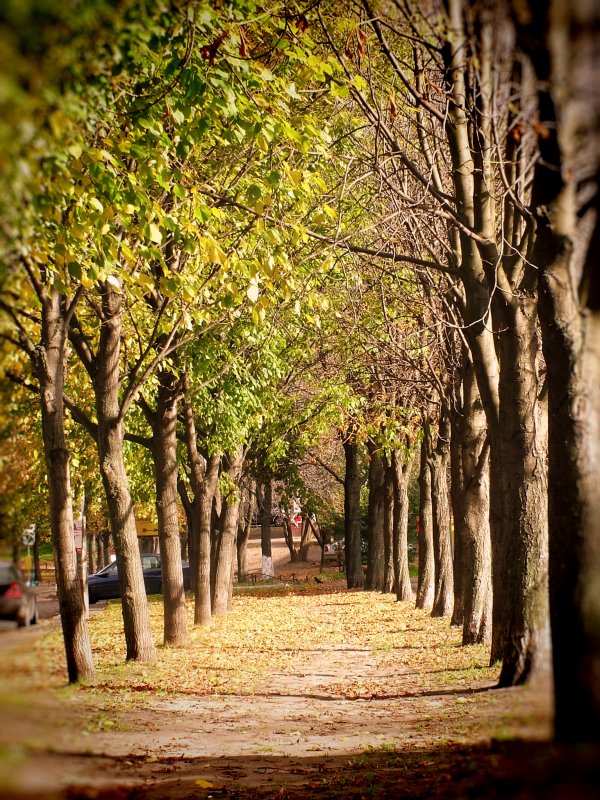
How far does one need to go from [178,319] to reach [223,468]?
11.7 metres

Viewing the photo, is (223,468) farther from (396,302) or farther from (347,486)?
(347,486)

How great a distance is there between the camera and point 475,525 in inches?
600

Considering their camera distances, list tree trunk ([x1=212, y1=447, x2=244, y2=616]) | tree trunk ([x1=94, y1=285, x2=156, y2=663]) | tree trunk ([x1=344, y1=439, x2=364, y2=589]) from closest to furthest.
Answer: tree trunk ([x1=94, y1=285, x2=156, y2=663])
tree trunk ([x1=212, y1=447, x2=244, y2=616])
tree trunk ([x1=344, y1=439, x2=364, y2=589])

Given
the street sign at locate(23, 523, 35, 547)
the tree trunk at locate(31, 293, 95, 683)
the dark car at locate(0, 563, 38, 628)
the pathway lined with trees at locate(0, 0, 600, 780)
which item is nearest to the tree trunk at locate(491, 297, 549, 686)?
the pathway lined with trees at locate(0, 0, 600, 780)

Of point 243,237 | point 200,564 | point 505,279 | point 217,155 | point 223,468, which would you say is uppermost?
point 217,155

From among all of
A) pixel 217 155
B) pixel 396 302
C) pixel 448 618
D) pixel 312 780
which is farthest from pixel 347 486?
pixel 312 780

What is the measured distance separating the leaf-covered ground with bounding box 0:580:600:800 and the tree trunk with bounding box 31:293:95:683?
0.93m

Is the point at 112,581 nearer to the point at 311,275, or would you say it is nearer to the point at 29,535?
the point at 311,275

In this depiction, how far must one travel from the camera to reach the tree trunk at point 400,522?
26766 millimetres

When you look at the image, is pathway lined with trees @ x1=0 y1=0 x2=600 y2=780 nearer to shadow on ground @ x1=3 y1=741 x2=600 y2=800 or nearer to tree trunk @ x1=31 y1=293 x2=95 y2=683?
tree trunk @ x1=31 y1=293 x2=95 y2=683

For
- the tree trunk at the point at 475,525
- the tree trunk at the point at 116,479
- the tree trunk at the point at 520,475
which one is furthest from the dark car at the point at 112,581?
the tree trunk at the point at 520,475

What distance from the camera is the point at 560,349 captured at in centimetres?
595

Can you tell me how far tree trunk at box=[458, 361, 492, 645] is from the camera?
1501 centimetres

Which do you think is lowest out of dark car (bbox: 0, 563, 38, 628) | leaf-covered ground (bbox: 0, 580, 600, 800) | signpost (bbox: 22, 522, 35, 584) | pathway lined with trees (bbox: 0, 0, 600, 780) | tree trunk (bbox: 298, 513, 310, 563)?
tree trunk (bbox: 298, 513, 310, 563)
